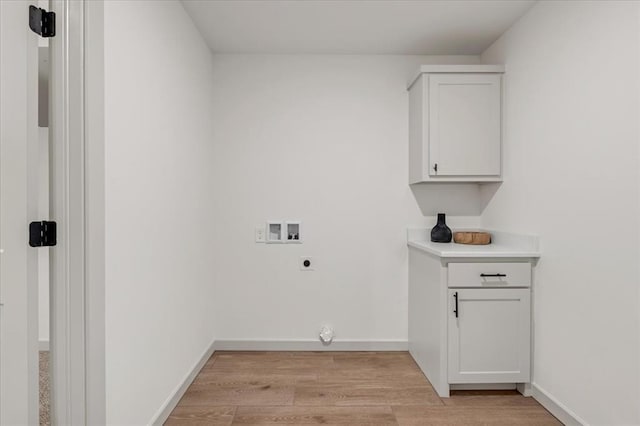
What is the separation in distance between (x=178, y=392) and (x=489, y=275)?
79.5 inches

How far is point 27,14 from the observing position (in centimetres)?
126

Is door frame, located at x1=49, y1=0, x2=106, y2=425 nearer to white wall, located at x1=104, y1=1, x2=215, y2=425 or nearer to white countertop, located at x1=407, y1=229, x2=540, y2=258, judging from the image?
white wall, located at x1=104, y1=1, x2=215, y2=425


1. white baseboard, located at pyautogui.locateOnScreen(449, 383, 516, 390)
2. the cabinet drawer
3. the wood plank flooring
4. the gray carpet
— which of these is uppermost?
the cabinet drawer

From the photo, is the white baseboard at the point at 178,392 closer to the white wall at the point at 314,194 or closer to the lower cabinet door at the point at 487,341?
the white wall at the point at 314,194

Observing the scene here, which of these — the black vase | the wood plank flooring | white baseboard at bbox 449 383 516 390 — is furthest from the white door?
the black vase

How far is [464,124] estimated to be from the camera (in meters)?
2.86

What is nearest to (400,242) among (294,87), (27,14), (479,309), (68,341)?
(479,309)

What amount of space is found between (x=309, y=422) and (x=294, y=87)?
244 centimetres

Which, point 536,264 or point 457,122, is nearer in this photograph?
point 536,264

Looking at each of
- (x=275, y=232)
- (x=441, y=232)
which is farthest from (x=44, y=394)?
(x=441, y=232)

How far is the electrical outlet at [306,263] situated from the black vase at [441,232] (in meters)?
1.00

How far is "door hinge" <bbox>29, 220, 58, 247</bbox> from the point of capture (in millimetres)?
1280

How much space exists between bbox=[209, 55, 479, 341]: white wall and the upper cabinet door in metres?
0.40

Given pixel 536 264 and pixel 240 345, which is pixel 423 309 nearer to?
pixel 536 264
